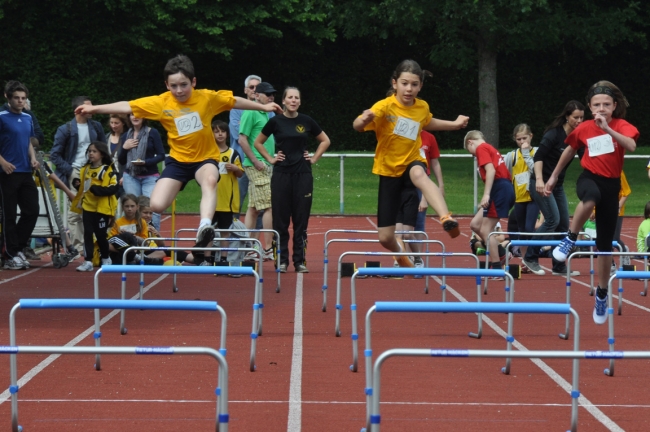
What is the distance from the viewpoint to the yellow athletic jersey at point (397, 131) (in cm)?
875

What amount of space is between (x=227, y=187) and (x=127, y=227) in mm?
1302

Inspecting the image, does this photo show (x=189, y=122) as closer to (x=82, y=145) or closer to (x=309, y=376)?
(x=309, y=376)

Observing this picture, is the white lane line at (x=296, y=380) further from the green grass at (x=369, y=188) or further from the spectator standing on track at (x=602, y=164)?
the green grass at (x=369, y=188)

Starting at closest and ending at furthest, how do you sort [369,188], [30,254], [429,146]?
1. [429,146]
2. [30,254]
3. [369,188]

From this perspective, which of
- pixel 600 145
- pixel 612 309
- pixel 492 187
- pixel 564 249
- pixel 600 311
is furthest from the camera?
pixel 492 187

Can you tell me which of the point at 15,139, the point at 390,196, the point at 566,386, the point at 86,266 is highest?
the point at 15,139

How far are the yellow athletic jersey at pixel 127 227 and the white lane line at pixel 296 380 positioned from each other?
128 inches

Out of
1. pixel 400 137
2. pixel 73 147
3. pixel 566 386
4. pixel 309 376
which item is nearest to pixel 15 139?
pixel 73 147

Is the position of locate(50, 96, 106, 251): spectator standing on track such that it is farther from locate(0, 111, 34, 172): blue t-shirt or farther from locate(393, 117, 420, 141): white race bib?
locate(393, 117, 420, 141): white race bib

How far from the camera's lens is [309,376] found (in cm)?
660

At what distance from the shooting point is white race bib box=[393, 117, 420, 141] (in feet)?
28.7

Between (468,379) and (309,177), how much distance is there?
536 cm

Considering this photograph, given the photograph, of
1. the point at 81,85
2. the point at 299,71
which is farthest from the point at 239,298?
the point at 299,71

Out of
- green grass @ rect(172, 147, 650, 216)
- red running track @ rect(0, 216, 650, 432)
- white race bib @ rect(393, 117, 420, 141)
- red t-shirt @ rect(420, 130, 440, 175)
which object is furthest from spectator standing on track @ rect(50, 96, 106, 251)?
green grass @ rect(172, 147, 650, 216)
